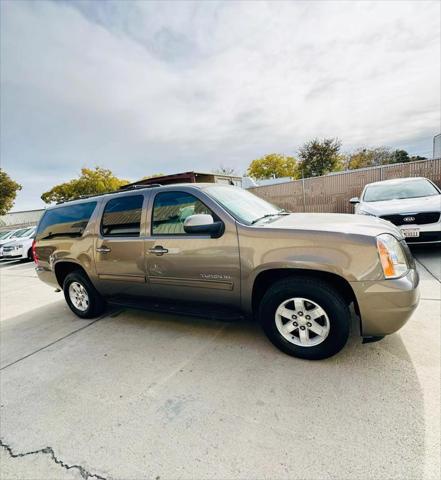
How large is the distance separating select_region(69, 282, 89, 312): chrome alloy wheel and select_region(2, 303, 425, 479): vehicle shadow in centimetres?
93

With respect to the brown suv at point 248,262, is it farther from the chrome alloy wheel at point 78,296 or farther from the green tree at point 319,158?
the green tree at point 319,158

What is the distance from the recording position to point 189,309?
2.90 metres

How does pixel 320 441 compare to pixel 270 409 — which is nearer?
pixel 320 441

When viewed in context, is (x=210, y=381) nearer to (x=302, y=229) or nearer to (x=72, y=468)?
(x=72, y=468)

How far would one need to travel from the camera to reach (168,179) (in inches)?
379

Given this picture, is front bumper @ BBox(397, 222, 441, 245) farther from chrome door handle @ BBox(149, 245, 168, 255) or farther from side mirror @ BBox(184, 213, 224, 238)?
chrome door handle @ BBox(149, 245, 168, 255)

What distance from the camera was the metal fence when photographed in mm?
9664

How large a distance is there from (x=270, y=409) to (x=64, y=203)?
395 cm

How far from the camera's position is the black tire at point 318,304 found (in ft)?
7.32

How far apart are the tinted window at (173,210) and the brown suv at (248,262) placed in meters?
0.01

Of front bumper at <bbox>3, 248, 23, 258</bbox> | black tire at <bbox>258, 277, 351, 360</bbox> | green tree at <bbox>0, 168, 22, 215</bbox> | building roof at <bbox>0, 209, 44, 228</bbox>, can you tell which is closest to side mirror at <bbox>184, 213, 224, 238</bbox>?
black tire at <bbox>258, 277, 351, 360</bbox>

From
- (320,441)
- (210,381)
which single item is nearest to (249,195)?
(210,381)

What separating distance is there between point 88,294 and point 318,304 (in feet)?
10.5

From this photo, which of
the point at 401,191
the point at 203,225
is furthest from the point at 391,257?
the point at 401,191
